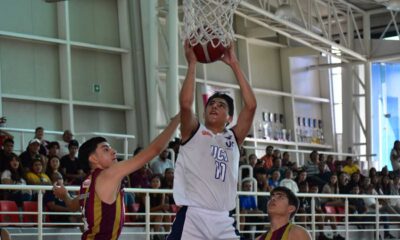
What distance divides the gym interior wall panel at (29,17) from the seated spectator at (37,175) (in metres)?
5.85

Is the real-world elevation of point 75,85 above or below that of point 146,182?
above

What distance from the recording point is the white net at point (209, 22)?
5.75 m

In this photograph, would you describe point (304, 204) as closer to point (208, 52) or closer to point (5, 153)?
point (5, 153)

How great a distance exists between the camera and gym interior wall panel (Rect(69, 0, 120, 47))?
59.0ft

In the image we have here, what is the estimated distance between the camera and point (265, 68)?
24.1 m

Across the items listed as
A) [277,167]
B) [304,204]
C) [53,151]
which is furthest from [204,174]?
[277,167]

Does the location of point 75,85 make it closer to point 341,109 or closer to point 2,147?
point 2,147

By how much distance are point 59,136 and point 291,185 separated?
501 centimetres

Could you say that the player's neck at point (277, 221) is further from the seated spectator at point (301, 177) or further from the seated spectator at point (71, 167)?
the seated spectator at point (301, 177)

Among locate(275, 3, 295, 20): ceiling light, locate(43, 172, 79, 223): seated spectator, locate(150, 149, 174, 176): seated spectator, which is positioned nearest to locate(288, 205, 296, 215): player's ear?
locate(43, 172, 79, 223): seated spectator

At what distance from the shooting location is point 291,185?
47.4 ft

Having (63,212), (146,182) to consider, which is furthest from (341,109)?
(63,212)

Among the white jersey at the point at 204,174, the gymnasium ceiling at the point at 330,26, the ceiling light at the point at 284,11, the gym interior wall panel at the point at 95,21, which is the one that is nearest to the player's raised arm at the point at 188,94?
the white jersey at the point at 204,174

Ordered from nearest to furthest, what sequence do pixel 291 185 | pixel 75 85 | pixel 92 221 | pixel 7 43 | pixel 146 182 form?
pixel 92 221, pixel 146 182, pixel 291 185, pixel 7 43, pixel 75 85
